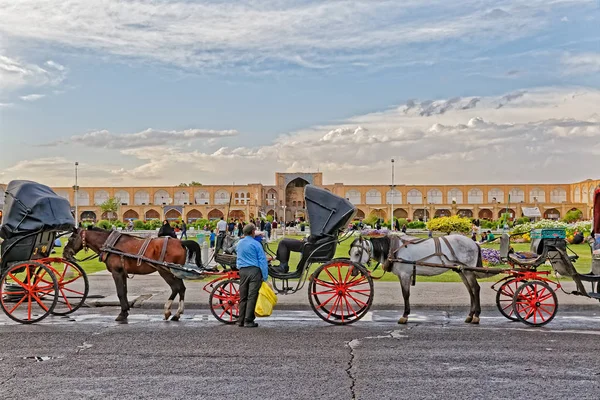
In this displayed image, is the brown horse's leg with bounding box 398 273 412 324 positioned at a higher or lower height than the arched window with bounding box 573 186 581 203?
lower

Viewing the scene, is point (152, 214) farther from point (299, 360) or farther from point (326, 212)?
point (299, 360)

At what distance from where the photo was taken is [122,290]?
28.9 feet

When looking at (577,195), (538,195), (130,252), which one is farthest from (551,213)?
(130,252)

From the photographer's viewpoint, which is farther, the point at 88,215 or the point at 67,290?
the point at 88,215

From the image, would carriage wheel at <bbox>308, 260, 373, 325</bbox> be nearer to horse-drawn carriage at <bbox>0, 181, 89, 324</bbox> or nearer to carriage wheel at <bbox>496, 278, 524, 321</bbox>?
carriage wheel at <bbox>496, 278, 524, 321</bbox>

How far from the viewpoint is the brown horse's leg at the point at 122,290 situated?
8.74 metres

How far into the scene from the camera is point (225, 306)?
28.4 ft

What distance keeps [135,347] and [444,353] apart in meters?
3.07

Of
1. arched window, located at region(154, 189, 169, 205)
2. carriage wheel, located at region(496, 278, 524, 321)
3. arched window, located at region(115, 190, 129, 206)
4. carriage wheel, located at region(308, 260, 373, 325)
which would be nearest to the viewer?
carriage wheel, located at region(308, 260, 373, 325)

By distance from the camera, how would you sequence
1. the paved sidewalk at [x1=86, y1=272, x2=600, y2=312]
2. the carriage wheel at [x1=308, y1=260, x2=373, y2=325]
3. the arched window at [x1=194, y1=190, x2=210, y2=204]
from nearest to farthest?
the carriage wheel at [x1=308, y1=260, x2=373, y2=325]
the paved sidewalk at [x1=86, y1=272, x2=600, y2=312]
the arched window at [x1=194, y1=190, x2=210, y2=204]

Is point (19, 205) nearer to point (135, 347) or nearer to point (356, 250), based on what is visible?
point (135, 347)

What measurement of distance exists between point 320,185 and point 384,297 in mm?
74183

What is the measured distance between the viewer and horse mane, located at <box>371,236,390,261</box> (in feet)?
29.2

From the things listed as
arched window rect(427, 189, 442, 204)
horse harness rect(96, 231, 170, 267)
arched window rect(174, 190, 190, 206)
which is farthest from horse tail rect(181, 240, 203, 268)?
arched window rect(174, 190, 190, 206)
